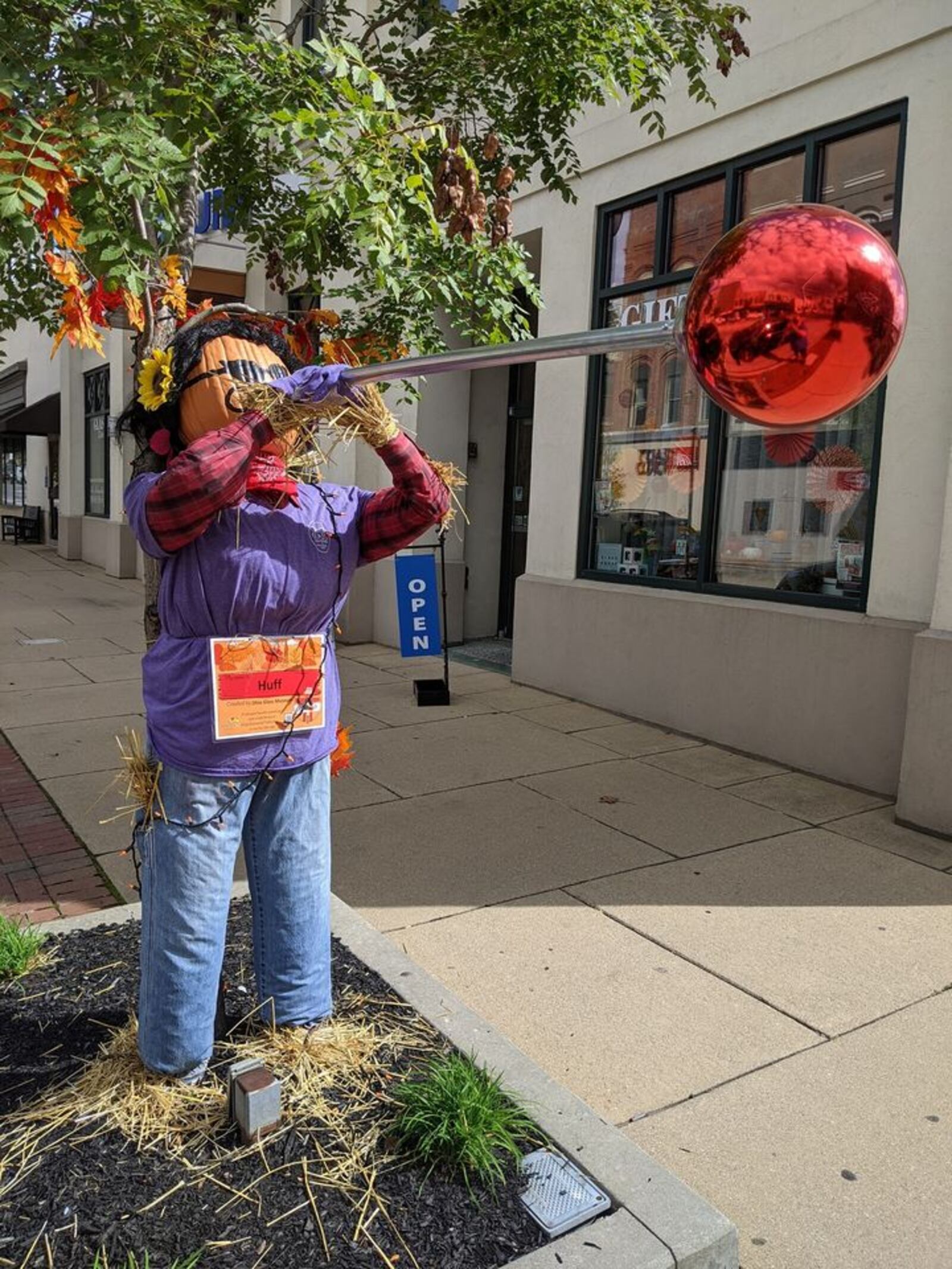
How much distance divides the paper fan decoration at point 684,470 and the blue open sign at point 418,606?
1.86m

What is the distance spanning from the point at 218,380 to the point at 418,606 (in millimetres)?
5434

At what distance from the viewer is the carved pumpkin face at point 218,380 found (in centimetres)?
220

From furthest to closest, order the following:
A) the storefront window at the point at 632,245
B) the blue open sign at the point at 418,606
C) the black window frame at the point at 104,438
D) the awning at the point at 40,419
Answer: the awning at the point at 40,419 → the black window frame at the point at 104,438 → the blue open sign at the point at 418,606 → the storefront window at the point at 632,245

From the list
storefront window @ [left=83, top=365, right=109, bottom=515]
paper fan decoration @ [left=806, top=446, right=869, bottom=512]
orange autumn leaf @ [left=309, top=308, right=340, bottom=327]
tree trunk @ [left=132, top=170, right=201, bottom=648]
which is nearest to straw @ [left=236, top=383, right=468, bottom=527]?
tree trunk @ [left=132, top=170, right=201, bottom=648]

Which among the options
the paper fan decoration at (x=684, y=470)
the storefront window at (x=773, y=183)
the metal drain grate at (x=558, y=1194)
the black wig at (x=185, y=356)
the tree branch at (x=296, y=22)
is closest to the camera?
the metal drain grate at (x=558, y=1194)

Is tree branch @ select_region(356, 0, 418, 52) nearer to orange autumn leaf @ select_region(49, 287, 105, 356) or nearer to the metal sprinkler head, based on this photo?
orange autumn leaf @ select_region(49, 287, 105, 356)

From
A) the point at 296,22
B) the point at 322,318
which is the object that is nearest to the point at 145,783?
the point at 322,318

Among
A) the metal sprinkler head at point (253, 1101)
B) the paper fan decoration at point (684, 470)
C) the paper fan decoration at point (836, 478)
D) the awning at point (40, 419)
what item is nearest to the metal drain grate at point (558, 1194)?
the metal sprinkler head at point (253, 1101)

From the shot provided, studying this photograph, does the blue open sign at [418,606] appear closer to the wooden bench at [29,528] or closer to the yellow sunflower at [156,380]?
the yellow sunflower at [156,380]

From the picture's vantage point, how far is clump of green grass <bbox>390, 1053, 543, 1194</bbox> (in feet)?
7.10

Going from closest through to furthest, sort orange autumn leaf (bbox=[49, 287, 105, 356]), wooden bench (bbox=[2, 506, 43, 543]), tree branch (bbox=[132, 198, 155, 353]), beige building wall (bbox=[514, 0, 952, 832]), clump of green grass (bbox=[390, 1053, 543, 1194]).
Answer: clump of green grass (bbox=[390, 1053, 543, 1194]) → orange autumn leaf (bbox=[49, 287, 105, 356]) → tree branch (bbox=[132, 198, 155, 353]) → beige building wall (bbox=[514, 0, 952, 832]) → wooden bench (bbox=[2, 506, 43, 543])

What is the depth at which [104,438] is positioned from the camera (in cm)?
1841

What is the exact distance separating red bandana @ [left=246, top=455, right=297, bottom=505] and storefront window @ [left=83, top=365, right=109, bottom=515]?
16456mm

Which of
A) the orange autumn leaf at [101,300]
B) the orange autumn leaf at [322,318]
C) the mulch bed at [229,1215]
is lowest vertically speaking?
the mulch bed at [229,1215]
